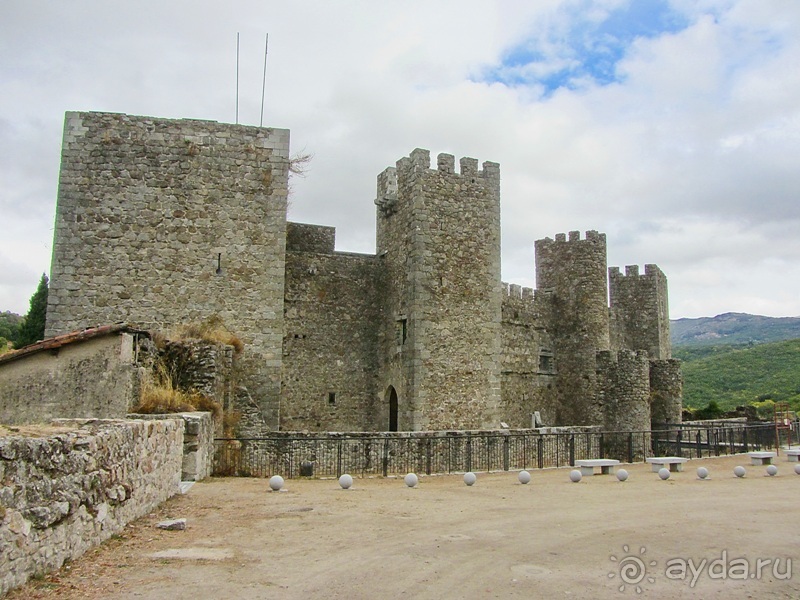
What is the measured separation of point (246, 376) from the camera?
16812 millimetres

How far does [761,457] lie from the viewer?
60.6ft

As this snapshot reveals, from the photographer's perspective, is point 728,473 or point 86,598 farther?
point 728,473

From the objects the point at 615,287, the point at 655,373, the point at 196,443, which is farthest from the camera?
the point at 615,287

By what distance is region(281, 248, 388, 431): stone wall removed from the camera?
2134 centimetres

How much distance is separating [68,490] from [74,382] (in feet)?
23.4

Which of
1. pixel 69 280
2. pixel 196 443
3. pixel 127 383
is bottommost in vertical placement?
pixel 196 443

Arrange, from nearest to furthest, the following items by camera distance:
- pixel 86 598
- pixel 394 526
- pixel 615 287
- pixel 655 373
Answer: pixel 86 598
pixel 394 526
pixel 655 373
pixel 615 287

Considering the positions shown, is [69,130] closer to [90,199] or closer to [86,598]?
[90,199]

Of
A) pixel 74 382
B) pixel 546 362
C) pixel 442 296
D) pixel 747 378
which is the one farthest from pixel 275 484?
pixel 747 378

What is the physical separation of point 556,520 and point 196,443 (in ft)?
19.5

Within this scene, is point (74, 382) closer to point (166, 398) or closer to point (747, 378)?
point (166, 398)

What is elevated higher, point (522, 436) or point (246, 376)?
point (246, 376)

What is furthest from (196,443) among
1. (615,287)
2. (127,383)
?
(615,287)

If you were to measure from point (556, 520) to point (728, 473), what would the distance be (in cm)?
986
